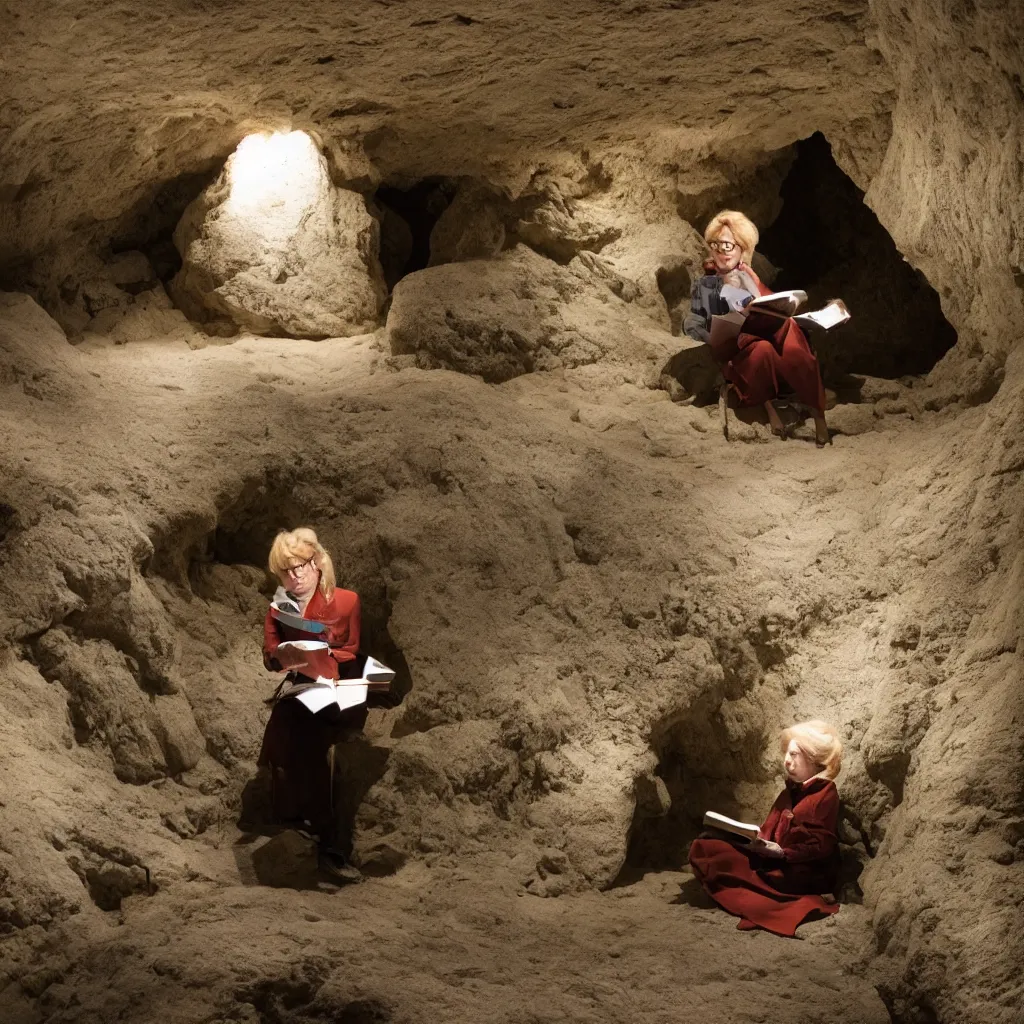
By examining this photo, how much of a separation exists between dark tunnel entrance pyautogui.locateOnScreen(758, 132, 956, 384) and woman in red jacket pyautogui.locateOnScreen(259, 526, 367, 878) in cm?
395

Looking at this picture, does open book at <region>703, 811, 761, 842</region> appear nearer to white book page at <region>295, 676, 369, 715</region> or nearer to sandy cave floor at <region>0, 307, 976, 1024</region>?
sandy cave floor at <region>0, 307, 976, 1024</region>

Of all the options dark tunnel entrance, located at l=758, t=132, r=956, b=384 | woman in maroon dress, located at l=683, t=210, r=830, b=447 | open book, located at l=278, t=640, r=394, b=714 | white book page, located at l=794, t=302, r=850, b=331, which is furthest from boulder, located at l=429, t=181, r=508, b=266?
open book, located at l=278, t=640, r=394, b=714

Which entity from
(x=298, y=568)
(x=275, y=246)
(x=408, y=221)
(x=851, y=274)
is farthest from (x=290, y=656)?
(x=851, y=274)

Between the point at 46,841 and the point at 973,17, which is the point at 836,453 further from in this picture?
the point at 46,841

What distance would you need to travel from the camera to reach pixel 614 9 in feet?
21.2

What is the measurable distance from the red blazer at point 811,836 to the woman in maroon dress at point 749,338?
86.4 inches

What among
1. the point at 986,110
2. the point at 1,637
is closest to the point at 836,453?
the point at 986,110

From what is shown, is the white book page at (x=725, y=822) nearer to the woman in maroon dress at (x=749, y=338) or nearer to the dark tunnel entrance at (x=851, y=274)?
the woman in maroon dress at (x=749, y=338)

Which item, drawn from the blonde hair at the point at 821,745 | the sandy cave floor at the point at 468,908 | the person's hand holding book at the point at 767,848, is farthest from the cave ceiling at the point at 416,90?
the person's hand holding book at the point at 767,848

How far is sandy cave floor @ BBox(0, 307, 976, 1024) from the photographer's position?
4.87 m

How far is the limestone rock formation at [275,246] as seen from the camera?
26.4 feet

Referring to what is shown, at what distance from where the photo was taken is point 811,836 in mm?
5547

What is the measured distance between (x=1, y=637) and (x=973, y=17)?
15.3 feet

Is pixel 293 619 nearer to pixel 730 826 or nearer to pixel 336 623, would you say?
pixel 336 623
